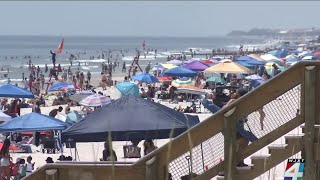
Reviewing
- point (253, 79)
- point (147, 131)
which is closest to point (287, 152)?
point (147, 131)

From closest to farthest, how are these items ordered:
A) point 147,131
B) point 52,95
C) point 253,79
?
point 147,131
point 253,79
point 52,95

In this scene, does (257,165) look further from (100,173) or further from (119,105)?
(119,105)

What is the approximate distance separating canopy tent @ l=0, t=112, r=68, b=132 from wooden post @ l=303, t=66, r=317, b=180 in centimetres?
761

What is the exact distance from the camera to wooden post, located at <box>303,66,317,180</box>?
233 inches

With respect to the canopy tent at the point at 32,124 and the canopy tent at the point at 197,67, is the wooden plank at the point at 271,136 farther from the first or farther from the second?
the canopy tent at the point at 197,67

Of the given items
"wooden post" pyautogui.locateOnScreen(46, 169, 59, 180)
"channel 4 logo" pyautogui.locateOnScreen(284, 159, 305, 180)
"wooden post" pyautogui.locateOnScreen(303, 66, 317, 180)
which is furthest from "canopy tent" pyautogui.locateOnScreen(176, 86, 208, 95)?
"wooden post" pyautogui.locateOnScreen(46, 169, 59, 180)

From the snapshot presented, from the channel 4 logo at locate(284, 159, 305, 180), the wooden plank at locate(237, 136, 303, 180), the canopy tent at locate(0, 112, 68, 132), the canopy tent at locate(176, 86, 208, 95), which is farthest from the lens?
the canopy tent at locate(176, 86, 208, 95)

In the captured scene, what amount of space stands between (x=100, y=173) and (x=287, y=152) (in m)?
1.64

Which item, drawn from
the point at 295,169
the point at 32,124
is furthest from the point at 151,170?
the point at 32,124

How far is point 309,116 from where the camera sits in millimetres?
5953

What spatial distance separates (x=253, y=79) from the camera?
29.3 meters

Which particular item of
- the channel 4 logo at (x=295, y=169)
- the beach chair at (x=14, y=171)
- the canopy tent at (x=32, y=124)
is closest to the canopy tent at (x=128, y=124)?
the channel 4 logo at (x=295, y=169)

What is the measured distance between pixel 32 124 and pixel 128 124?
4.30m

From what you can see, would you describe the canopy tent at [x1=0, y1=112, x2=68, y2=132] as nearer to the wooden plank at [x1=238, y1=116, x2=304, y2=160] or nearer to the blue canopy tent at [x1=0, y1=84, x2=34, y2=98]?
the blue canopy tent at [x1=0, y1=84, x2=34, y2=98]
